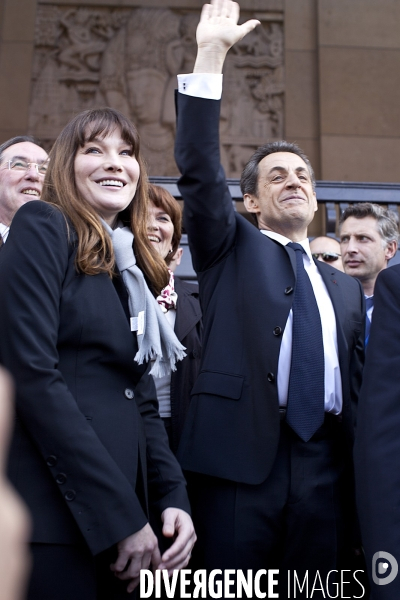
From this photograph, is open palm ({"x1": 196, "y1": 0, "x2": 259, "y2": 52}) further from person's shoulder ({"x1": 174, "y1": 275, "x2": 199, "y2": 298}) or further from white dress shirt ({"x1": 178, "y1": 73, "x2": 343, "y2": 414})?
person's shoulder ({"x1": 174, "y1": 275, "x2": 199, "y2": 298})

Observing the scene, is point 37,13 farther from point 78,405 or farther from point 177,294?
point 78,405

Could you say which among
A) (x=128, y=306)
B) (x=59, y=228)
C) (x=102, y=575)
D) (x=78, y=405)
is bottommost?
(x=102, y=575)

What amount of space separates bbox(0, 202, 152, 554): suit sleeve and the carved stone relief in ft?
22.8

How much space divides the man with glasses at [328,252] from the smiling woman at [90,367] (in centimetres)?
275

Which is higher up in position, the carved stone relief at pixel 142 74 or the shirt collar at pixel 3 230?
the carved stone relief at pixel 142 74

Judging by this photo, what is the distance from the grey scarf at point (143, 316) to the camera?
1908 mm

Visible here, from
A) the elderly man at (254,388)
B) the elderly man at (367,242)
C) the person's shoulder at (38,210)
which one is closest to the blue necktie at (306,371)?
the elderly man at (254,388)

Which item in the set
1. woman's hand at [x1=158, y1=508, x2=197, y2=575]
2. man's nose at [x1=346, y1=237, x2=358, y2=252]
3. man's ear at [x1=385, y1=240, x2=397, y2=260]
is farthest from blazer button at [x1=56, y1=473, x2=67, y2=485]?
man's ear at [x1=385, y1=240, x2=397, y2=260]

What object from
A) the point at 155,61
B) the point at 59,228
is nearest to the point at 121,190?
the point at 59,228

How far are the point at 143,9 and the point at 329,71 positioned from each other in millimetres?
2530

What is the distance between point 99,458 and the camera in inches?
63.7

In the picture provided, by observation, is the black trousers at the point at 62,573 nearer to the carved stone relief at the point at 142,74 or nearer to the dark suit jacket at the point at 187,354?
the dark suit jacket at the point at 187,354

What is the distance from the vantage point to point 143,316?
6.33ft

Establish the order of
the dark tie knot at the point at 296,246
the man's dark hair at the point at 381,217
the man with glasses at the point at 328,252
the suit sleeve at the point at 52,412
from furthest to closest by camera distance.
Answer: the man with glasses at the point at 328,252, the man's dark hair at the point at 381,217, the dark tie knot at the point at 296,246, the suit sleeve at the point at 52,412
